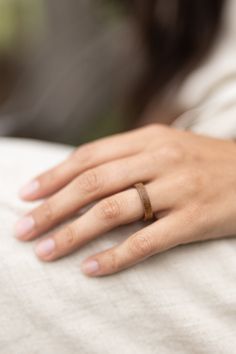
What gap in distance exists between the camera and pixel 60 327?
0.53 m

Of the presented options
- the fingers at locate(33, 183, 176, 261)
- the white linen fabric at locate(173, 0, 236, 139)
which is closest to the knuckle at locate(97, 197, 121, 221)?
the fingers at locate(33, 183, 176, 261)

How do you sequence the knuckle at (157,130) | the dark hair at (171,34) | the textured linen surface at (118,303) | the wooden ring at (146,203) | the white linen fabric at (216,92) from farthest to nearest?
the dark hair at (171,34) < the white linen fabric at (216,92) < the knuckle at (157,130) < the wooden ring at (146,203) < the textured linen surface at (118,303)

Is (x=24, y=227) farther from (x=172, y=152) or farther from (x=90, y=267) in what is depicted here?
(x=172, y=152)

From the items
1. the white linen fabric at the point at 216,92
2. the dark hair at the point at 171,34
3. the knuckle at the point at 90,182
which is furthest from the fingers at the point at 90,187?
the dark hair at the point at 171,34

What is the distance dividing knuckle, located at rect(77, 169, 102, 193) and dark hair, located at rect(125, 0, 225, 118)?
25.0 inches

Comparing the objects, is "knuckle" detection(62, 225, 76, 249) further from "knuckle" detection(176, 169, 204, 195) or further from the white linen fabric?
the white linen fabric

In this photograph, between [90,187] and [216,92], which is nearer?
[90,187]

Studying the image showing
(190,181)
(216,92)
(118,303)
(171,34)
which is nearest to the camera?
(118,303)

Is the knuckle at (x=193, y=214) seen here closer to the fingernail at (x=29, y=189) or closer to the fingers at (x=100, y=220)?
the fingers at (x=100, y=220)

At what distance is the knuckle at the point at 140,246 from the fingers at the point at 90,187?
8 centimetres

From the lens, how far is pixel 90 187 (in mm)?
645

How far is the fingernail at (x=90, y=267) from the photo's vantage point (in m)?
0.57

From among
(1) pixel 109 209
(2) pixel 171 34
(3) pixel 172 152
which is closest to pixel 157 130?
(3) pixel 172 152

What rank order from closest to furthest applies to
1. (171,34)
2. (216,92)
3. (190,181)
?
(190,181) < (216,92) < (171,34)
